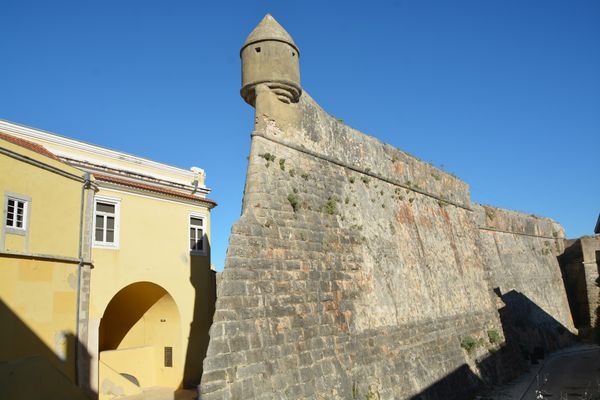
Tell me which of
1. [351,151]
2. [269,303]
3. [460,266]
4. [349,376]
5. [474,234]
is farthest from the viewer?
[474,234]

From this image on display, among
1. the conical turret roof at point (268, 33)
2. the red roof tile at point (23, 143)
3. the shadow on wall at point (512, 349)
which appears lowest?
the shadow on wall at point (512, 349)

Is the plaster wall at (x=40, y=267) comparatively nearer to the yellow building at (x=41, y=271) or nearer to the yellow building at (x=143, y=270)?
the yellow building at (x=41, y=271)

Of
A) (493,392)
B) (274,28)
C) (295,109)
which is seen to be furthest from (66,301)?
(493,392)

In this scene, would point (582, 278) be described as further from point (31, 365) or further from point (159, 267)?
point (31, 365)

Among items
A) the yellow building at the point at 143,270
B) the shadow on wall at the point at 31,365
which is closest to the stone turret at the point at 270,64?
the yellow building at the point at 143,270

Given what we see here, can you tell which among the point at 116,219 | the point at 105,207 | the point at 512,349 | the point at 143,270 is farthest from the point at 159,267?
the point at 512,349

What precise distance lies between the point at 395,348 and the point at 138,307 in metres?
9.13

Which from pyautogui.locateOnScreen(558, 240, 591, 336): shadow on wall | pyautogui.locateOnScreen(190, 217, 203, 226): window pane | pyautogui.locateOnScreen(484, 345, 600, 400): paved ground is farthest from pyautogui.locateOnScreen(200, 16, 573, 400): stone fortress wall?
pyautogui.locateOnScreen(558, 240, 591, 336): shadow on wall

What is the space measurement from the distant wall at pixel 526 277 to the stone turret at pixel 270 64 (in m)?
12.0

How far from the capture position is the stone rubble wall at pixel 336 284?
717 cm

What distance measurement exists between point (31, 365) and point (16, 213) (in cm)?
359

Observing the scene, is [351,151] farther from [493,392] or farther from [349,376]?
[493,392]

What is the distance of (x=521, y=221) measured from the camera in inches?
957

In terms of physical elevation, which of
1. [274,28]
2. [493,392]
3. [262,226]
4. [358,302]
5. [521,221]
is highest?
[274,28]
